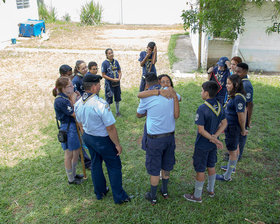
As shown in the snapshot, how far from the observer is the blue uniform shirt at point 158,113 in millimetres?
3178

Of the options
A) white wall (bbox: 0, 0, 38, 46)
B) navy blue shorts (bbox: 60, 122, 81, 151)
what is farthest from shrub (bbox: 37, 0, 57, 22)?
navy blue shorts (bbox: 60, 122, 81, 151)

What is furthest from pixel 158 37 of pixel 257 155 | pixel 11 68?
pixel 257 155

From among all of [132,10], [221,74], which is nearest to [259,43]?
[221,74]

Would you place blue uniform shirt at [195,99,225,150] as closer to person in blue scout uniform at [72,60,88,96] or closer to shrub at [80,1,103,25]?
person in blue scout uniform at [72,60,88,96]

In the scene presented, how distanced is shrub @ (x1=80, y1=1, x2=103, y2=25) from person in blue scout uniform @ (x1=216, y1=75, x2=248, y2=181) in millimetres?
20695

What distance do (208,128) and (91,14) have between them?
21337 mm

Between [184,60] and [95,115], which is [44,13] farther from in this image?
[95,115]

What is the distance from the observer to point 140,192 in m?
3.93

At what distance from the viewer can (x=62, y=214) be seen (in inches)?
141

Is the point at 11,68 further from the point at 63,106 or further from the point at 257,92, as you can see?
the point at 257,92

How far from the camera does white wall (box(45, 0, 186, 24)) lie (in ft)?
70.6

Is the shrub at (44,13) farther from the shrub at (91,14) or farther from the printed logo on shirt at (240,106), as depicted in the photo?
the printed logo on shirt at (240,106)

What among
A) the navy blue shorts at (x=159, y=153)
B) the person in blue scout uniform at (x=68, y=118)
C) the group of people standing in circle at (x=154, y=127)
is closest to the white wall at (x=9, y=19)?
the person in blue scout uniform at (x=68, y=118)

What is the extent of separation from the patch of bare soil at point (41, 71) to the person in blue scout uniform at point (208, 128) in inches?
131
